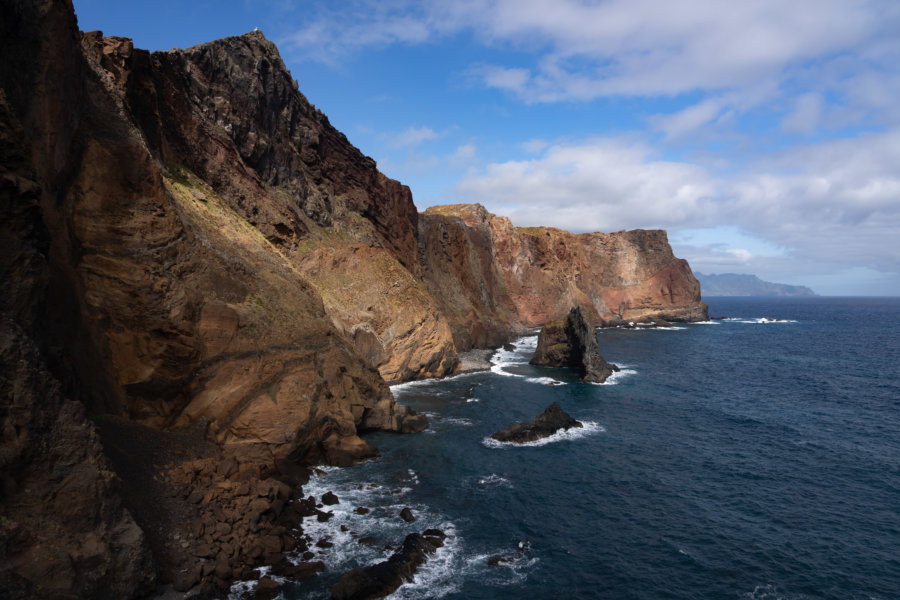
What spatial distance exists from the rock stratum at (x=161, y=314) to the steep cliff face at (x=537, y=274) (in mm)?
31208

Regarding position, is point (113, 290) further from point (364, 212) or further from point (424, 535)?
point (364, 212)

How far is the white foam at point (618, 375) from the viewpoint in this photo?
6216 centimetres

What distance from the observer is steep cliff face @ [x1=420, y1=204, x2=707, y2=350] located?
9125cm

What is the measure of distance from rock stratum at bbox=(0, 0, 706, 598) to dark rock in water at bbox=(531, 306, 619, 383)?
20857mm

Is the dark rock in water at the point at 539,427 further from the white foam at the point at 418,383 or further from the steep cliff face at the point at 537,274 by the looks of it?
the steep cliff face at the point at 537,274

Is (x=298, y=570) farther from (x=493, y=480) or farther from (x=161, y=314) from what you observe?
(x=161, y=314)

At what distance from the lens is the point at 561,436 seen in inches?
1574

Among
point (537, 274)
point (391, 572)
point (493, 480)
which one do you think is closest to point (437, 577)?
point (391, 572)

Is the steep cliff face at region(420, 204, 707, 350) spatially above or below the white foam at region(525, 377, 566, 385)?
above

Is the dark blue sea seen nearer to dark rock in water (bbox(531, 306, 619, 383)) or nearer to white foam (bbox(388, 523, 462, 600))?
white foam (bbox(388, 523, 462, 600))

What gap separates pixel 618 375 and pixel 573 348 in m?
7.51

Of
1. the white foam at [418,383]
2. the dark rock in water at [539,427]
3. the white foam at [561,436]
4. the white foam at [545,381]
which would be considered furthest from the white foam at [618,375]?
the dark rock in water at [539,427]

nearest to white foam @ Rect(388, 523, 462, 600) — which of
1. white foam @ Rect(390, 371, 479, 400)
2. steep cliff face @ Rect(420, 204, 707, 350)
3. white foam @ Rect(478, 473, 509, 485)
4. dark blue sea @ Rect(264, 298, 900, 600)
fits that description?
dark blue sea @ Rect(264, 298, 900, 600)

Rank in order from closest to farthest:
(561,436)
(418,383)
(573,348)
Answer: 1. (561,436)
2. (418,383)
3. (573,348)
